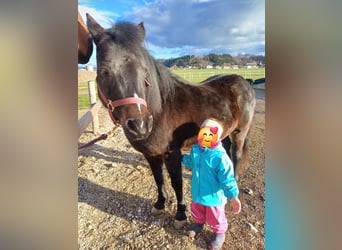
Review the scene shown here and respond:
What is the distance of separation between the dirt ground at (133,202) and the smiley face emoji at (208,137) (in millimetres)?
310

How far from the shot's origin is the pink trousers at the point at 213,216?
1.41 meters

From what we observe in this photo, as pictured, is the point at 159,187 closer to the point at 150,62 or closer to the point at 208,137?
the point at 208,137

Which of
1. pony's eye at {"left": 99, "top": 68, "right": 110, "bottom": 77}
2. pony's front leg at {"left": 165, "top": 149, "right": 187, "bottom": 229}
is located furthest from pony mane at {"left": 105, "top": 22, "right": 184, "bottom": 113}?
pony's front leg at {"left": 165, "top": 149, "right": 187, "bottom": 229}

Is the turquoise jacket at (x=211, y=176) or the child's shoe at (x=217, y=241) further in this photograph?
the child's shoe at (x=217, y=241)

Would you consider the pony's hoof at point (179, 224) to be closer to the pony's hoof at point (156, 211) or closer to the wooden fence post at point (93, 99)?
the pony's hoof at point (156, 211)

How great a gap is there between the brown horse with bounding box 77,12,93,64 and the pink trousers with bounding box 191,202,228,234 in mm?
1085

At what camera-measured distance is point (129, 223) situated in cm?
157

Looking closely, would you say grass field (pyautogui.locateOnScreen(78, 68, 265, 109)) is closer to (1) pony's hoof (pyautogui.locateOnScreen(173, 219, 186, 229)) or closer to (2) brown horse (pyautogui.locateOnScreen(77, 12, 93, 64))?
(2) brown horse (pyautogui.locateOnScreen(77, 12, 93, 64))

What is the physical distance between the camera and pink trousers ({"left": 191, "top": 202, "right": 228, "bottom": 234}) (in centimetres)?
141

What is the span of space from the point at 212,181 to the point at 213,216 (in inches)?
8.4

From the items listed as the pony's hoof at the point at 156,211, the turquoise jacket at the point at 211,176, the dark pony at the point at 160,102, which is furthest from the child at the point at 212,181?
the pony's hoof at the point at 156,211

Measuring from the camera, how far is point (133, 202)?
1.64 m
